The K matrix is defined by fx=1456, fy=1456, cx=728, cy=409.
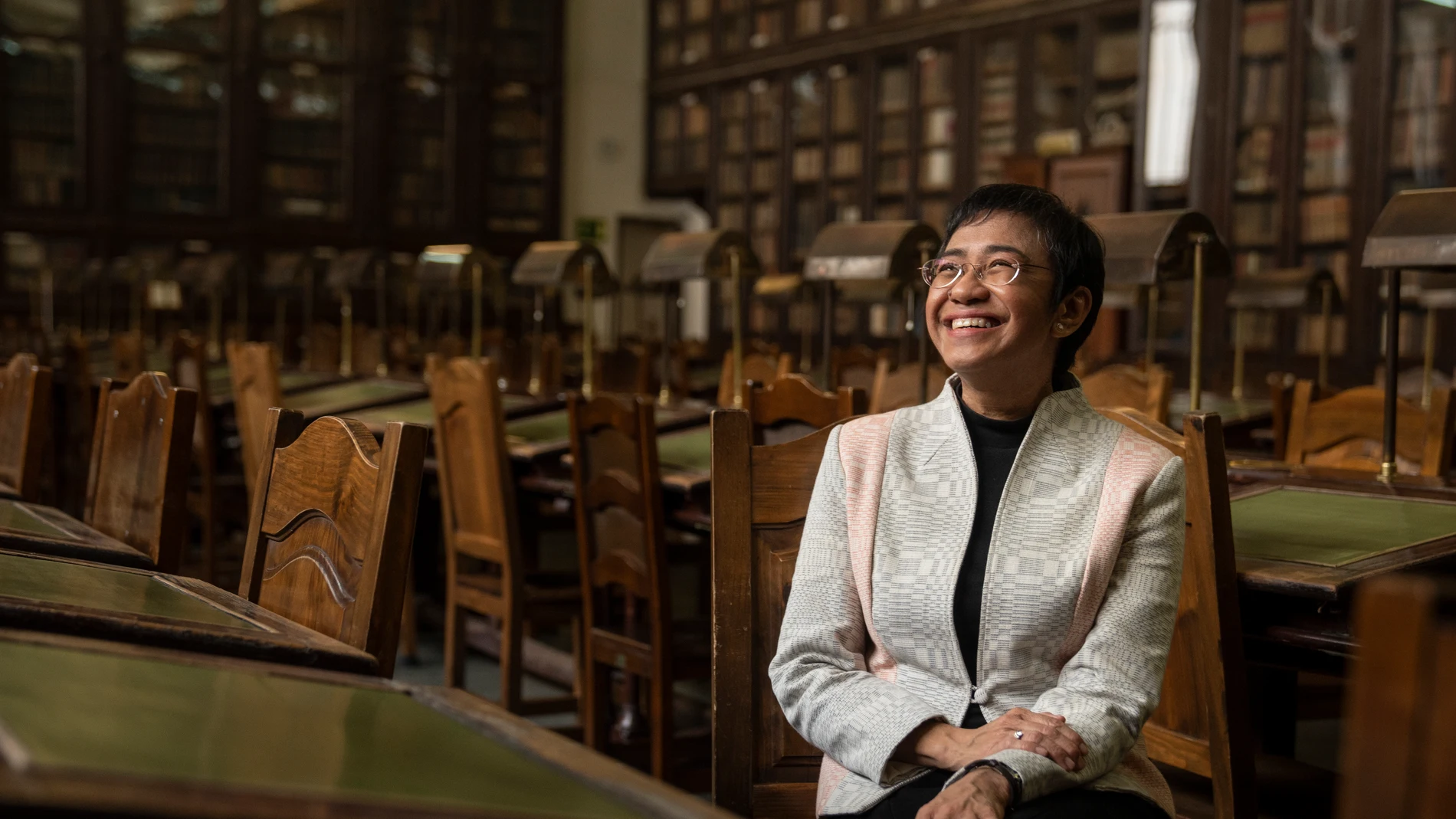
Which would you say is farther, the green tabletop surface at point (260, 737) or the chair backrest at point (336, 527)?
the chair backrest at point (336, 527)

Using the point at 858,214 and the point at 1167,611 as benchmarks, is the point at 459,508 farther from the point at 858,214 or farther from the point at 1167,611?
the point at 858,214

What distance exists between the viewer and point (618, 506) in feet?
9.93

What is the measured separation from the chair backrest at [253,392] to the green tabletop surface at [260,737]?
338 cm

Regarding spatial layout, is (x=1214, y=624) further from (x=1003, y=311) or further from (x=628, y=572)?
(x=628, y=572)

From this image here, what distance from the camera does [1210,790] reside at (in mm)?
1887

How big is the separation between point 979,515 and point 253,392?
3392 mm

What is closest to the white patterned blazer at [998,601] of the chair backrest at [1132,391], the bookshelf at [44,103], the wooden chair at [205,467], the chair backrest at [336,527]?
the chair backrest at [336,527]

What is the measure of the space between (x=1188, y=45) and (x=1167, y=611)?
760 cm

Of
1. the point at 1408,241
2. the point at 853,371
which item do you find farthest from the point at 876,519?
the point at 853,371

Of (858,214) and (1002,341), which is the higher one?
(858,214)

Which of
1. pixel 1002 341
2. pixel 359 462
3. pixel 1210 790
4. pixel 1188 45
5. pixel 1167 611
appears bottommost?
pixel 1210 790

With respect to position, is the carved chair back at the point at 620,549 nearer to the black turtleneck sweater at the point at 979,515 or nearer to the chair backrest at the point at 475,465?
the chair backrest at the point at 475,465

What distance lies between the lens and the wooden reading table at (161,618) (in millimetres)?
1220

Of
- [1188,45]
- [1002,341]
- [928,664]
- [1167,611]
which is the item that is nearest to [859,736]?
[928,664]
